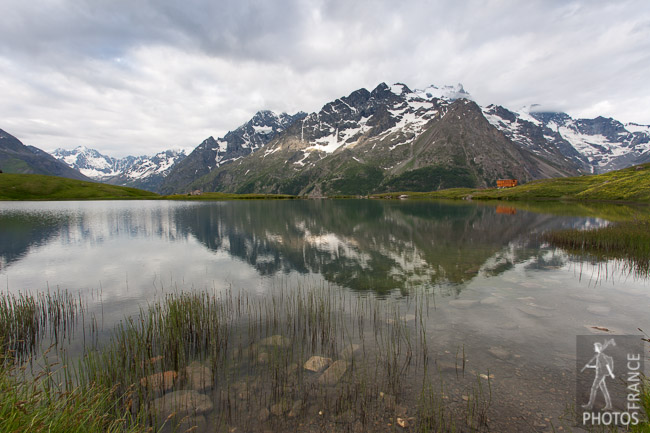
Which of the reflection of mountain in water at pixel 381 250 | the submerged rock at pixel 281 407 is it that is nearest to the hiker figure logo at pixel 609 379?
the submerged rock at pixel 281 407

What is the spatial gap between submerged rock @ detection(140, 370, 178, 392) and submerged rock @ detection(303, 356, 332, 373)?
580cm

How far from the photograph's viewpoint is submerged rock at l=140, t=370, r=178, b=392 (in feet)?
39.8

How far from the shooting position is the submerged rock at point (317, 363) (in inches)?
538

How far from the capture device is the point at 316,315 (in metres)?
19.7

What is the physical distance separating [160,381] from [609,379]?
62.6 ft

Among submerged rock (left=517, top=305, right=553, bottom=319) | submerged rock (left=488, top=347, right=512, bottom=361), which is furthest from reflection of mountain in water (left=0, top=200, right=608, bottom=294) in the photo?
submerged rock (left=488, top=347, right=512, bottom=361)

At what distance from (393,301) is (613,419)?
44.1ft

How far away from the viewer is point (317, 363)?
14.0m

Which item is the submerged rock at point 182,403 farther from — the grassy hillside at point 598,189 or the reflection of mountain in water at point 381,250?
the grassy hillside at point 598,189

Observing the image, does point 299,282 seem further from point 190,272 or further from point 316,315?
point 190,272

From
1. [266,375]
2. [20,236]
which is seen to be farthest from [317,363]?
[20,236]

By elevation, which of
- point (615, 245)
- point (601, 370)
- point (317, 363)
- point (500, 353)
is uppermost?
point (615, 245)

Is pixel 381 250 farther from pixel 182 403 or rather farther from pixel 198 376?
pixel 182 403

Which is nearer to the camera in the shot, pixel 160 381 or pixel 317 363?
pixel 160 381
